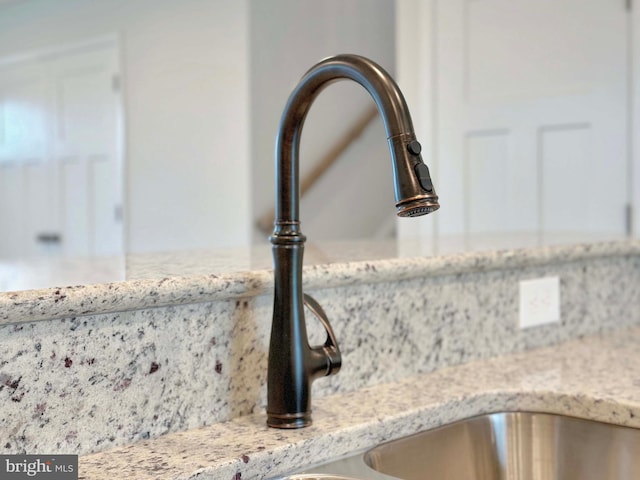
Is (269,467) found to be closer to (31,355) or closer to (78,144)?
(31,355)

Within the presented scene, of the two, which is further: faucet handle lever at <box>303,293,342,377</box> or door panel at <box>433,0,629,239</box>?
door panel at <box>433,0,629,239</box>

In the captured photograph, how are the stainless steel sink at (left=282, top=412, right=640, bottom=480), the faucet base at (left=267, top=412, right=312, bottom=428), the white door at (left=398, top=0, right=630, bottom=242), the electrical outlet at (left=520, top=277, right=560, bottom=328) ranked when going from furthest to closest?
the white door at (left=398, top=0, right=630, bottom=242), the electrical outlet at (left=520, top=277, right=560, bottom=328), the stainless steel sink at (left=282, top=412, right=640, bottom=480), the faucet base at (left=267, top=412, right=312, bottom=428)

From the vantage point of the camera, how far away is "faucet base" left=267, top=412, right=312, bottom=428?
776 millimetres

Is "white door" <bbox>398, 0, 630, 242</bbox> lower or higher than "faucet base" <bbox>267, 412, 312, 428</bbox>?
higher

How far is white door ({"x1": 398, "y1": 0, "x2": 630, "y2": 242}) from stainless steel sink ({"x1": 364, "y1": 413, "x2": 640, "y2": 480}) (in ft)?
4.85

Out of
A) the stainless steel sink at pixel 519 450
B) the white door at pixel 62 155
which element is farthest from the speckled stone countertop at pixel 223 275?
the white door at pixel 62 155

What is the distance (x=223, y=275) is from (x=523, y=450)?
466 millimetres

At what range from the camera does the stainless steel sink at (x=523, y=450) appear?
89 cm

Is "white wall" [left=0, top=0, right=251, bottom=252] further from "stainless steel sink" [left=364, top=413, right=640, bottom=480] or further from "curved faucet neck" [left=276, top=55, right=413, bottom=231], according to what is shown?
"curved faucet neck" [left=276, top=55, right=413, bottom=231]

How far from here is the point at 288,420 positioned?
776 mm

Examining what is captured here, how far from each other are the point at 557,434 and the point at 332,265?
1.22 feet

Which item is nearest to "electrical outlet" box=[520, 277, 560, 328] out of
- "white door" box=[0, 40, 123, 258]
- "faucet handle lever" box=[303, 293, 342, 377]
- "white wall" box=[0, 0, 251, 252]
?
"faucet handle lever" box=[303, 293, 342, 377]

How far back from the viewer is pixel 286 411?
78cm

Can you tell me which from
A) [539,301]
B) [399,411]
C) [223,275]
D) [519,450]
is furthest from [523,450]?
[223,275]
